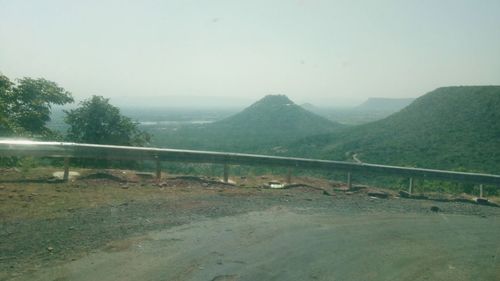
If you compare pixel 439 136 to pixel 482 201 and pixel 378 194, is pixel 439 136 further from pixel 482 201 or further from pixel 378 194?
pixel 378 194

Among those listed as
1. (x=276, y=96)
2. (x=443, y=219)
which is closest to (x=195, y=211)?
(x=443, y=219)

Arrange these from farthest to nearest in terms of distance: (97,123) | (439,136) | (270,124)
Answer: (270,124) < (439,136) < (97,123)

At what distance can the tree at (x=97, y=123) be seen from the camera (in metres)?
25.1

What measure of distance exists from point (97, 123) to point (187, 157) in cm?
1558

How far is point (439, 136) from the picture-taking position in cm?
6209

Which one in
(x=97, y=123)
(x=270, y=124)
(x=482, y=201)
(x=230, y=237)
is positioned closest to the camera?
(x=230, y=237)

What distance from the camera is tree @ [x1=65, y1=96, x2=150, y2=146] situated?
25109mm

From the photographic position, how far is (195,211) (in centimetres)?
840

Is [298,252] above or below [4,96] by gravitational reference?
below

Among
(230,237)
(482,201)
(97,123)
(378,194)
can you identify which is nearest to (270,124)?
(97,123)

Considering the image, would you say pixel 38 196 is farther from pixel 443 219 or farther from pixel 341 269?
pixel 443 219

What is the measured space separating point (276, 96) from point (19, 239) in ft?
612

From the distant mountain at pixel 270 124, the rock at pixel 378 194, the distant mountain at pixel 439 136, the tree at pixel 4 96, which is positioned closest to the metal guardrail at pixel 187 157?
the rock at pixel 378 194

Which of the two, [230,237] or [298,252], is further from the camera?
[230,237]
